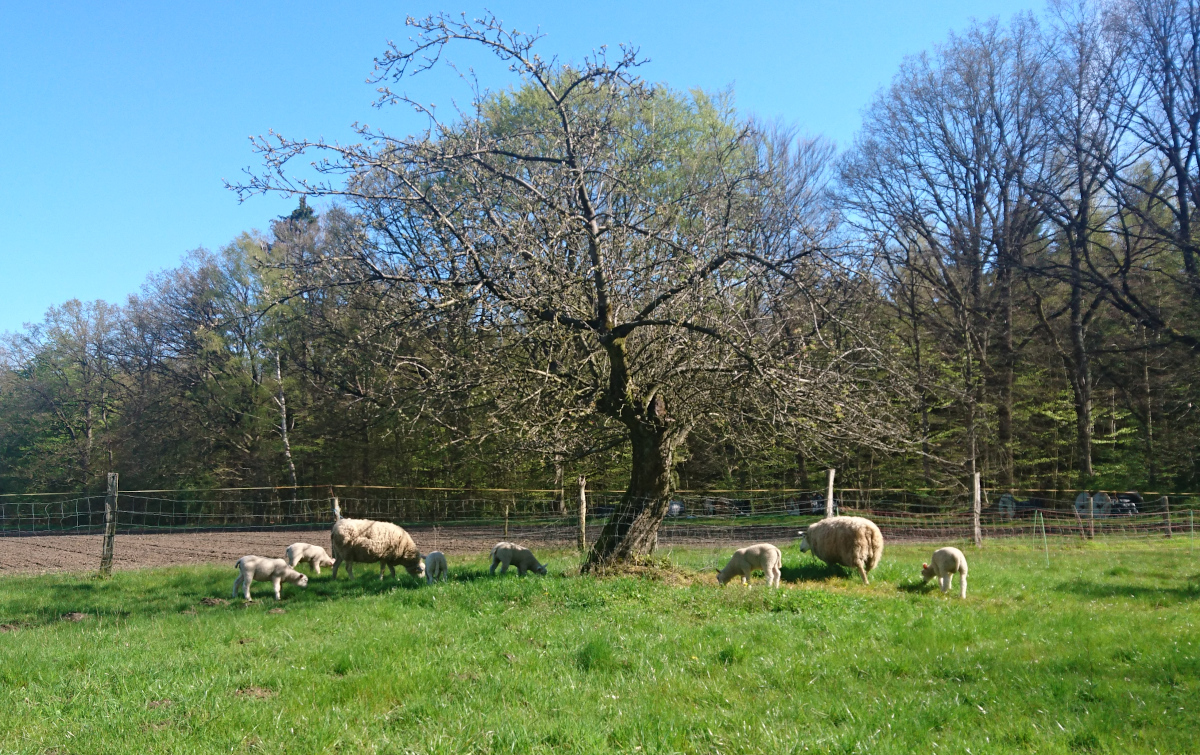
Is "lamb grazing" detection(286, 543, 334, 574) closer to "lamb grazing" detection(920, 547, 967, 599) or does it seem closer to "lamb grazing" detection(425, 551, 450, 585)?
"lamb grazing" detection(425, 551, 450, 585)

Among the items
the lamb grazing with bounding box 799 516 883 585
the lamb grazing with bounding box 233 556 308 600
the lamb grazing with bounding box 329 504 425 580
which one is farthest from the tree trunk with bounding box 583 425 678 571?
the lamb grazing with bounding box 233 556 308 600

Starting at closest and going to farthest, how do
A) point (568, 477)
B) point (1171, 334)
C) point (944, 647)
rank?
1. point (944, 647)
2. point (568, 477)
3. point (1171, 334)

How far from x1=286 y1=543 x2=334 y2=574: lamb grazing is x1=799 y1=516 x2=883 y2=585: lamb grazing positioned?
798 cm

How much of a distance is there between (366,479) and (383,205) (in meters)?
18.3

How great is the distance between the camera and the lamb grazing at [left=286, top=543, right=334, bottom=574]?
12.5 metres

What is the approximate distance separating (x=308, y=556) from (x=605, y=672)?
828 centimetres

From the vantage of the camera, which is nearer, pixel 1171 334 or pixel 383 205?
pixel 383 205

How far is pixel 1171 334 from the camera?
24422 mm

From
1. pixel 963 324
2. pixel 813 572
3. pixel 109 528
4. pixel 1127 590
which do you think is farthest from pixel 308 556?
pixel 963 324

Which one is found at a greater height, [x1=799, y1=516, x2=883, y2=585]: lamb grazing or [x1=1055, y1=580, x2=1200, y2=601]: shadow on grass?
[x1=799, y1=516, x2=883, y2=585]: lamb grazing

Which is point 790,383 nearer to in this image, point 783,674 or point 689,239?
point 689,239

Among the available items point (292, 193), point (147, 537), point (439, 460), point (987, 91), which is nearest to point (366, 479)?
point (439, 460)

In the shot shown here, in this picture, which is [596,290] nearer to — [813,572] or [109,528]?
[813,572]

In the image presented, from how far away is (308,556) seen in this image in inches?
502
